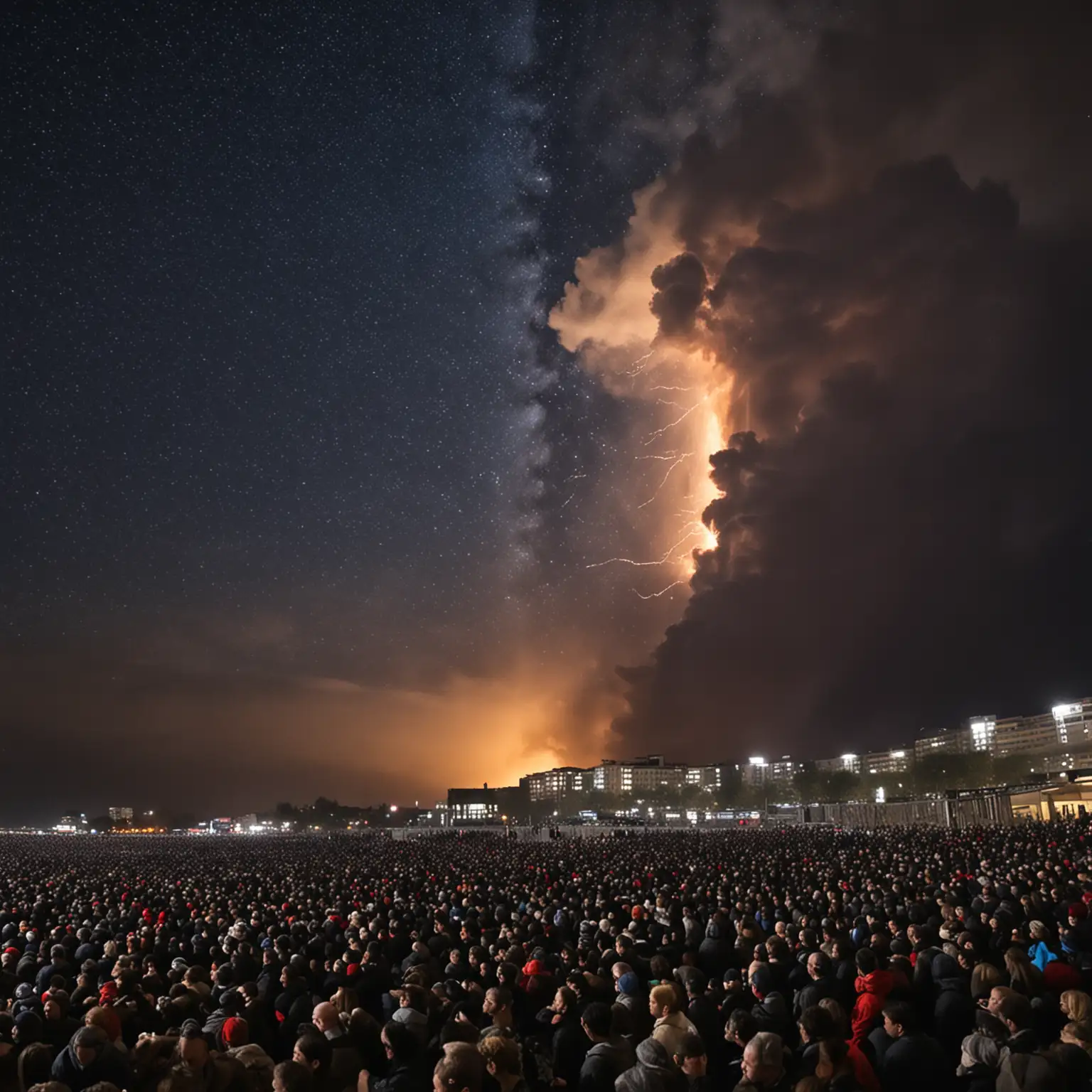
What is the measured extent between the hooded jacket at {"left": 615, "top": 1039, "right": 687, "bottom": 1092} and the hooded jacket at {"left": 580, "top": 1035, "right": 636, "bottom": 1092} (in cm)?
55

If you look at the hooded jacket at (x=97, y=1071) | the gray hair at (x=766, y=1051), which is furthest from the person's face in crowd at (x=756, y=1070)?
the hooded jacket at (x=97, y=1071)

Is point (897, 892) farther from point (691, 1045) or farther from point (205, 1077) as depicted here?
point (205, 1077)

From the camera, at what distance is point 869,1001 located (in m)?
8.27

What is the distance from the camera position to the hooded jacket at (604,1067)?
246 inches

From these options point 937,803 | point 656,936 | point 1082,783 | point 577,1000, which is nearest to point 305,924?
point 656,936

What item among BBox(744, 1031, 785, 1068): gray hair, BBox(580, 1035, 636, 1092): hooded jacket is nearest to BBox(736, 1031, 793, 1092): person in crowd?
BBox(744, 1031, 785, 1068): gray hair

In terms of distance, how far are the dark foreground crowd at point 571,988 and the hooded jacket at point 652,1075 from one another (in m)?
0.02

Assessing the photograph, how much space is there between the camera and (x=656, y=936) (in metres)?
15.1

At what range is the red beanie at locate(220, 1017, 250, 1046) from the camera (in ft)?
25.5

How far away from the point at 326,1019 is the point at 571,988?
2651mm

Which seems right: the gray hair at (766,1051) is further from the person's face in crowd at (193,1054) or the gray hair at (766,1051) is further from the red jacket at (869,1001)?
the person's face in crowd at (193,1054)

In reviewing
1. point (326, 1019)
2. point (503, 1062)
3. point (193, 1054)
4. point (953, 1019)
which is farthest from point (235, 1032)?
point (953, 1019)

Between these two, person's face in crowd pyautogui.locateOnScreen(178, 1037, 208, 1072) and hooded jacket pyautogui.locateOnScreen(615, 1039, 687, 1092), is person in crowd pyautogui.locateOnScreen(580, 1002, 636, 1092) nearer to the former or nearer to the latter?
hooded jacket pyautogui.locateOnScreen(615, 1039, 687, 1092)

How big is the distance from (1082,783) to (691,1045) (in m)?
74.1
